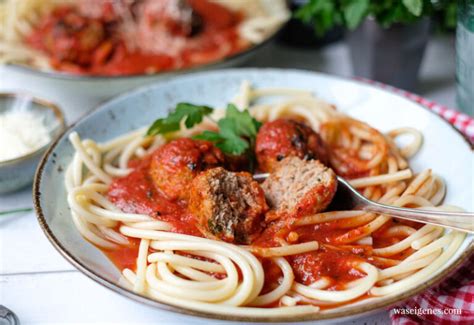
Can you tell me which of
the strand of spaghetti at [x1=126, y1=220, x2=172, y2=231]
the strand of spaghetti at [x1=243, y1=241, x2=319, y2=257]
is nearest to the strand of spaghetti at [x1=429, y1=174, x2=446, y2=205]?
the strand of spaghetti at [x1=243, y1=241, x2=319, y2=257]

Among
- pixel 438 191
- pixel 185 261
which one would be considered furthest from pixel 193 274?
pixel 438 191

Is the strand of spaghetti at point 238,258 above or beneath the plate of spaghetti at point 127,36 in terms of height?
beneath

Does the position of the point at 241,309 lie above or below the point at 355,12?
below

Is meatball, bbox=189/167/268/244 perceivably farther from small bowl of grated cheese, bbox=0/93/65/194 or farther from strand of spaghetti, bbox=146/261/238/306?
small bowl of grated cheese, bbox=0/93/65/194

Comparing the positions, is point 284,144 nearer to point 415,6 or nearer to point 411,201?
point 411,201

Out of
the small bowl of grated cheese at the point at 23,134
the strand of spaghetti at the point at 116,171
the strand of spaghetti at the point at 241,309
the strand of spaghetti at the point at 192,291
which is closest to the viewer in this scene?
the strand of spaghetti at the point at 241,309

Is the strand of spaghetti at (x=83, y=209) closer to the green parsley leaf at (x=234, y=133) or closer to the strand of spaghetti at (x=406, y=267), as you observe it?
the green parsley leaf at (x=234, y=133)

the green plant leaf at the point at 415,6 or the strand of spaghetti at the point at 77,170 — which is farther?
the green plant leaf at the point at 415,6

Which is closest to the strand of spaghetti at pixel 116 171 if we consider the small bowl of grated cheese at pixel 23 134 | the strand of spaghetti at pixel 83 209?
the strand of spaghetti at pixel 83 209
